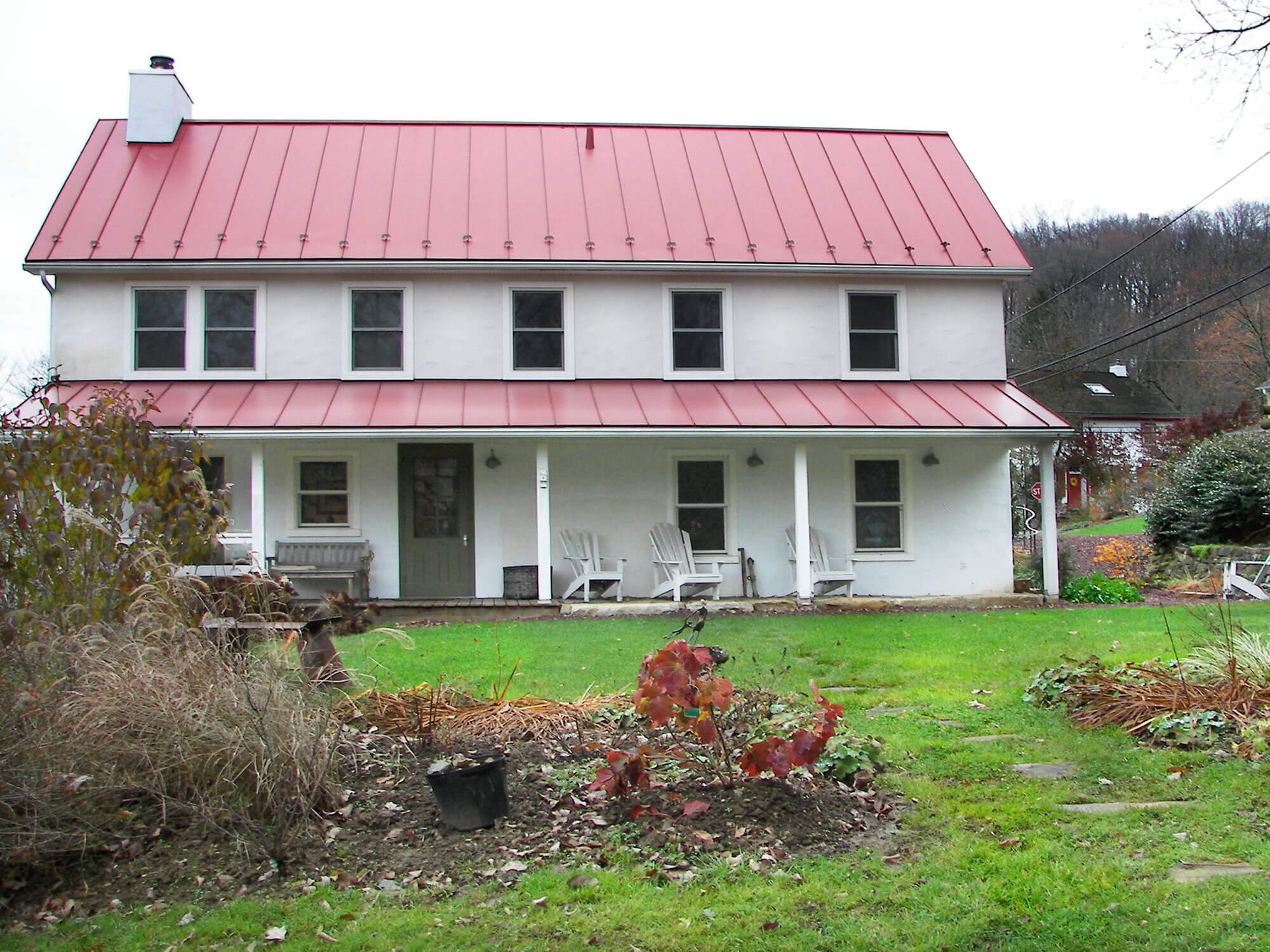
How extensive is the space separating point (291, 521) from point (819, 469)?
289 inches

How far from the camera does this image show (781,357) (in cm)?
1551

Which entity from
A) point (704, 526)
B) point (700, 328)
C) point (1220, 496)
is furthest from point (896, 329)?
point (1220, 496)

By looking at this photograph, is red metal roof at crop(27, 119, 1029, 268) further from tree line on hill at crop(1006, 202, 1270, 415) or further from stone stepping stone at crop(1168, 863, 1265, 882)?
tree line on hill at crop(1006, 202, 1270, 415)

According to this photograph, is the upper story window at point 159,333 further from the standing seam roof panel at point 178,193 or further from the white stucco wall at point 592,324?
the standing seam roof panel at point 178,193

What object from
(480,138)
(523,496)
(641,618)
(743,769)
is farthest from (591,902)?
(480,138)

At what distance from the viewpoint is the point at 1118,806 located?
5141 millimetres

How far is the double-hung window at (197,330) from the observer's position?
586 inches

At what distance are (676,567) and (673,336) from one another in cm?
335

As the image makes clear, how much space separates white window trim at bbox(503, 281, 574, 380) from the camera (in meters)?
15.1

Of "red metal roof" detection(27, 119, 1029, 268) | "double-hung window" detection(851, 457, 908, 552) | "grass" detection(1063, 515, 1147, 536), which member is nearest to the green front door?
"red metal roof" detection(27, 119, 1029, 268)

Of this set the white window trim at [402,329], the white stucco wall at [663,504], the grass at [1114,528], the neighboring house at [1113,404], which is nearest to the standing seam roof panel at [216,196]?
the white window trim at [402,329]

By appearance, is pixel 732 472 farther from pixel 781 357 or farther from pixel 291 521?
pixel 291 521

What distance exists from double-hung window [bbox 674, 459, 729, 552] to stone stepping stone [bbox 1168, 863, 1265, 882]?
1104 cm

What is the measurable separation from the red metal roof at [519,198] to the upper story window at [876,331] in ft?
1.88
